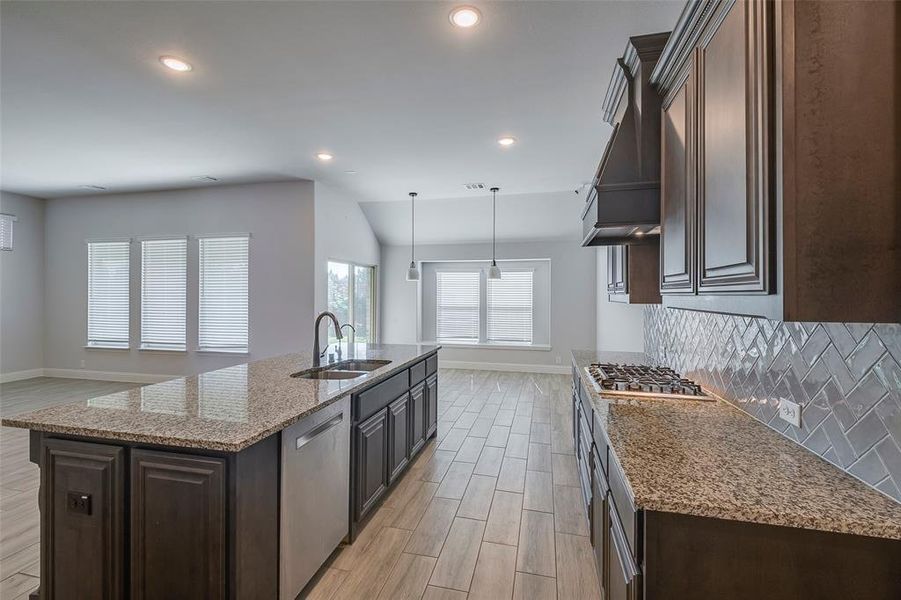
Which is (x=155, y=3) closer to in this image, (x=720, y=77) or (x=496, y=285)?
(x=720, y=77)

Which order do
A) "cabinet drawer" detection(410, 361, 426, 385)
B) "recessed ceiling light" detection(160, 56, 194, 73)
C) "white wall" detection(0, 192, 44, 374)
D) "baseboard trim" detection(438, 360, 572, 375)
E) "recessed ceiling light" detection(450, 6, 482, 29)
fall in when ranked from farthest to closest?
"baseboard trim" detection(438, 360, 572, 375) → "white wall" detection(0, 192, 44, 374) → "cabinet drawer" detection(410, 361, 426, 385) → "recessed ceiling light" detection(160, 56, 194, 73) → "recessed ceiling light" detection(450, 6, 482, 29)

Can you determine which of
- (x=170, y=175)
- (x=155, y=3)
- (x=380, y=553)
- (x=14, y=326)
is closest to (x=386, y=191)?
(x=170, y=175)

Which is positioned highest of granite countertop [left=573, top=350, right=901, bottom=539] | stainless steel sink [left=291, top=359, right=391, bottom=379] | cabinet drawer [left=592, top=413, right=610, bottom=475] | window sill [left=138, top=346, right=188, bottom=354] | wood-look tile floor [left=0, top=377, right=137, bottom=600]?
stainless steel sink [left=291, top=359, right=391, bottom=379]

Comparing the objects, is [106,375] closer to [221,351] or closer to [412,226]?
[221,351]

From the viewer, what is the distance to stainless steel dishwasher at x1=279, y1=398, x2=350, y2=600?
1.78m

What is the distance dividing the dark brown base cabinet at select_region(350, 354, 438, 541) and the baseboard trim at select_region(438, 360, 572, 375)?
4.14m

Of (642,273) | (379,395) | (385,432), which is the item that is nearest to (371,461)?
(385,432)

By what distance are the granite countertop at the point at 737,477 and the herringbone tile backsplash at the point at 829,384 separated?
6cm

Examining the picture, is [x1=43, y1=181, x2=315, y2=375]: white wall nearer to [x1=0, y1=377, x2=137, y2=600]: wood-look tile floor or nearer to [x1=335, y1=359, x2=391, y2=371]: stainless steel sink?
[x1=0, y1=377, x2=137, y2=600]: wood-look tile floor

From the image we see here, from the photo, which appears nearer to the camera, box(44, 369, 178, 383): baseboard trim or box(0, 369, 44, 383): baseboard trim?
box(0, 369, 44, 383): baseboard trim

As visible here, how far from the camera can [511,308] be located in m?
7.82

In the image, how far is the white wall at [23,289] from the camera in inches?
248

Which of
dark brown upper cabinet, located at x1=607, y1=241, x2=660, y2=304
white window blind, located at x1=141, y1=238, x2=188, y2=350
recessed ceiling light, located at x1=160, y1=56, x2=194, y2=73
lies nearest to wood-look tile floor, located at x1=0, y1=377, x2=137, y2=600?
white window blind, located at x1=141, y1=238, x2=188, y2=350

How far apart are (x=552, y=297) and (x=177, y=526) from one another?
6.69 meters
